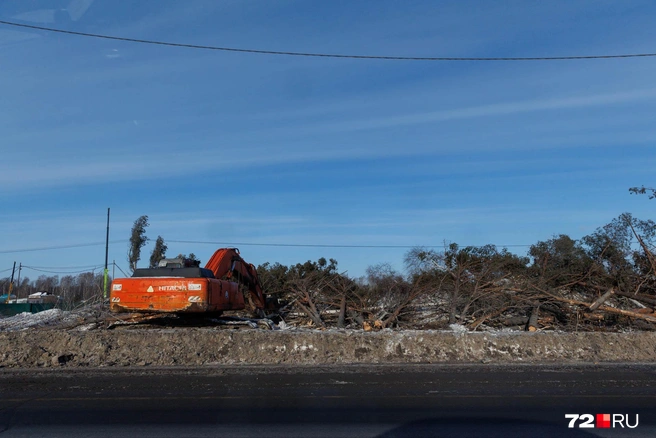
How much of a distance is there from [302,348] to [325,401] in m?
5.46

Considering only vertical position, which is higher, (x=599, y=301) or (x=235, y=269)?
(x=235, y=269)

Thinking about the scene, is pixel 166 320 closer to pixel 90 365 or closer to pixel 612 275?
pixel 90 365

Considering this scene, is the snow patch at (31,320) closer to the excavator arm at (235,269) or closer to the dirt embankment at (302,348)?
the dirt embankment at (302,348)

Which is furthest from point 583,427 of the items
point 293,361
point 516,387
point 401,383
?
point 293,361

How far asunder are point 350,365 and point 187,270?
5061mm

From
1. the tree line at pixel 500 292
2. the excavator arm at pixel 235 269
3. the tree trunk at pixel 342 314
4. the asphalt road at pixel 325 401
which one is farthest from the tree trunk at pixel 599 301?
the excavator arm at pixel 235 269

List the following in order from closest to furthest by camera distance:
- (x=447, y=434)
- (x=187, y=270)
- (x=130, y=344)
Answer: (x=447, y=434)
(x=130, y=344)
(x=187, y=270)

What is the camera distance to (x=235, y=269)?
1850 centimetres

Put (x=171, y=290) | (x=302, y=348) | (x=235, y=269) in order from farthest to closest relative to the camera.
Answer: (x=235, y=269), (x=171, y=290), (x=302, y=348)

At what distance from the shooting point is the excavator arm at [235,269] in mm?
17203

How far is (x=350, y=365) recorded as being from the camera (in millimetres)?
12766

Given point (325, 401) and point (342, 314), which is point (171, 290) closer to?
point (342, 314)

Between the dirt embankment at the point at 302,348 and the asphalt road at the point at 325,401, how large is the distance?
4.52 ft

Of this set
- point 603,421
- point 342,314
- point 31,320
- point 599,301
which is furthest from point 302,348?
point 31,320
